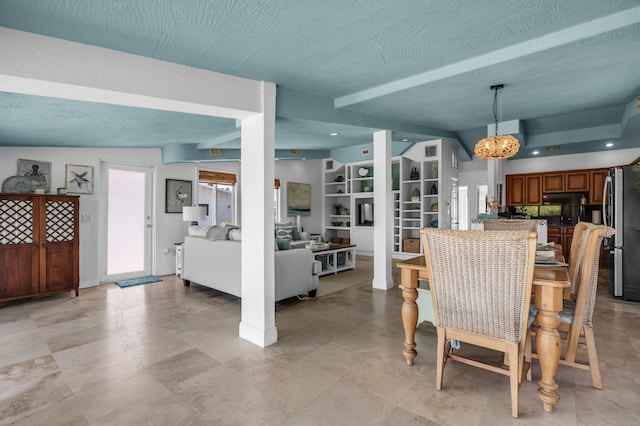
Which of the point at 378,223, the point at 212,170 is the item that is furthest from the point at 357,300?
the point at 212,170

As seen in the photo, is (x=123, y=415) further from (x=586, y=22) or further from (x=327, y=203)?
(x=327, y=203)

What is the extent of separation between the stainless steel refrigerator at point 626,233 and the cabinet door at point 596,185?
2891mm

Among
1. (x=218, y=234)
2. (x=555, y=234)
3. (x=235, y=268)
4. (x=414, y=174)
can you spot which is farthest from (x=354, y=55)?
(x=555, y=234)

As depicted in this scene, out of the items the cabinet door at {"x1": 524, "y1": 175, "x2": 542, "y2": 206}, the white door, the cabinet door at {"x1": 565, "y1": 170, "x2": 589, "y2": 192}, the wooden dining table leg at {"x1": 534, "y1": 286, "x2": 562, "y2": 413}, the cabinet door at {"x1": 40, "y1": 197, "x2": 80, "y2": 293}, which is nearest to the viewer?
the wooden dining table leg at {"x1": 534, "y1": 286, "x2": 562, "y2": 413}

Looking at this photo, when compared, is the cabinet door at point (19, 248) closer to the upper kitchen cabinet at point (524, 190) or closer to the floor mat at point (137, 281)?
the floor mat at point (137, 281)

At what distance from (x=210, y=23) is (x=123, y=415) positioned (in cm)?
236

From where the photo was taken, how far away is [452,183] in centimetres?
725

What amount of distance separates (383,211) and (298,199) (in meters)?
3.99

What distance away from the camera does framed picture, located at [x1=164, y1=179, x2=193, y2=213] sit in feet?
19.6

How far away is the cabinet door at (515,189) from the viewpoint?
7453mm

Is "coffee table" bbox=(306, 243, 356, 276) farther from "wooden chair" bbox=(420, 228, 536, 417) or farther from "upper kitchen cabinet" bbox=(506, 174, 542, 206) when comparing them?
"upper kitchen cabinet" bbox=(506, 174, 542, 206)

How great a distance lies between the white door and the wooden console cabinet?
0.84 metres

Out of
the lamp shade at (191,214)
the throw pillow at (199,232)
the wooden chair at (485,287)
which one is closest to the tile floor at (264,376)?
the wooden chair at (485,287)

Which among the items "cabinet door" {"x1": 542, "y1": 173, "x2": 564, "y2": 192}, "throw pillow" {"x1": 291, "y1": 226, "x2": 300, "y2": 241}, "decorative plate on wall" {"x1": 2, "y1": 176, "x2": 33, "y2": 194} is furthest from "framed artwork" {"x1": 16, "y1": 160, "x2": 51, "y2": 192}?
"cabinet door" {"x1": 542, "y1": 173, "x2": 564, "y2": 192}
